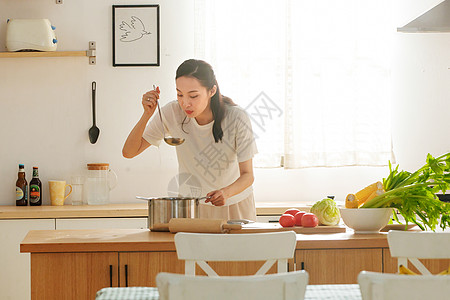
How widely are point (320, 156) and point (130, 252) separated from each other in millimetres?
2150

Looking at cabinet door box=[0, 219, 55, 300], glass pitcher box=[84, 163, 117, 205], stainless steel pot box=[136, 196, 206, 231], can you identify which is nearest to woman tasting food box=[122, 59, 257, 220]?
stainless steel pot box=[136, 196, 206, 231]

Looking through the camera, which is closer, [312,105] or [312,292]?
[312,292]

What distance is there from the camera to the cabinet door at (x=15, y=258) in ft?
11.4

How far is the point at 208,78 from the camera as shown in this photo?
277 centimetres

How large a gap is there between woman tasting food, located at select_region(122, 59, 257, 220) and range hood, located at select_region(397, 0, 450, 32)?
1.04m

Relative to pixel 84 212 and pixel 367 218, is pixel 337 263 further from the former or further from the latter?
pixel 84 212

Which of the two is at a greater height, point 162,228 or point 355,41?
point 355,41

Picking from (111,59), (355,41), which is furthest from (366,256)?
(111,59)

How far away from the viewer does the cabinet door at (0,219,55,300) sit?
3.46 m

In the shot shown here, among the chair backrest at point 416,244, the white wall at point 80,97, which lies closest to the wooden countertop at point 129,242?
the chair backrest at point 416,244

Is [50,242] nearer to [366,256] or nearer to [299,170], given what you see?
[366,256]

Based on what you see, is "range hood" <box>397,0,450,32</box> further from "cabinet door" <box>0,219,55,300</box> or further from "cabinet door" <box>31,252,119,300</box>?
"cabinet door" <box>0,219,55,300</box>

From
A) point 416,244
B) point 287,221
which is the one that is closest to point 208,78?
point 287,221

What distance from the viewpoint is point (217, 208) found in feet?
9.59
